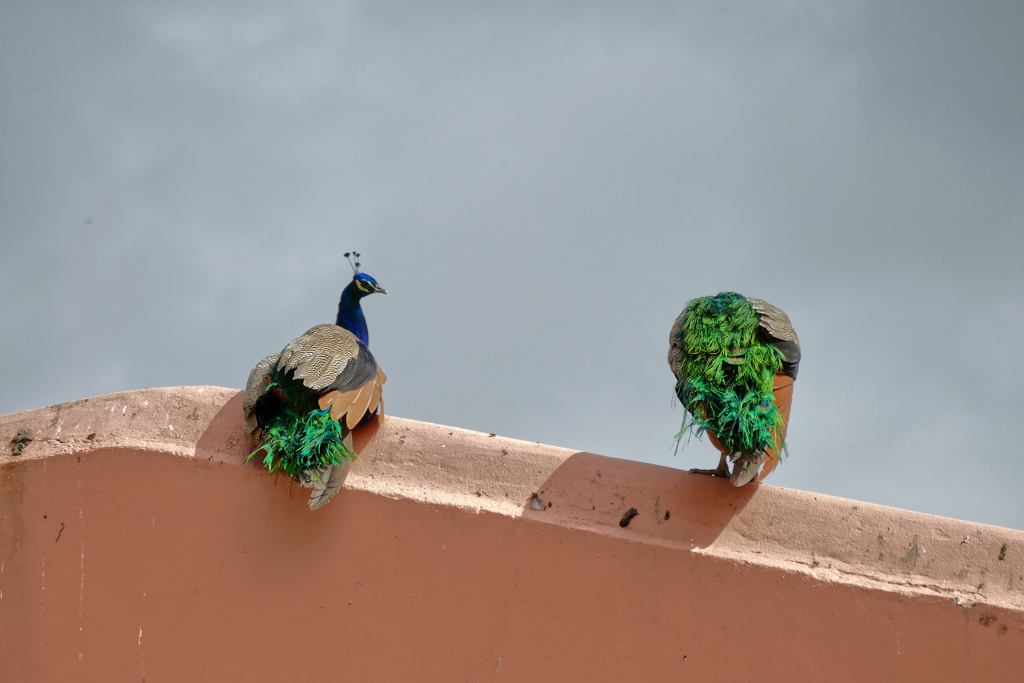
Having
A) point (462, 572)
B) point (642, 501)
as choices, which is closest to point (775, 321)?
point (642, 501)

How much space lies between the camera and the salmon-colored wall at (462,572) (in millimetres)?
2760

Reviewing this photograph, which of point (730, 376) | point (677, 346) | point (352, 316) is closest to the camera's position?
point (730, 376)

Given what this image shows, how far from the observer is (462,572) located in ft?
→ 9.69

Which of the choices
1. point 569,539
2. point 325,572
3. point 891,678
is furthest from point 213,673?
point 891,678

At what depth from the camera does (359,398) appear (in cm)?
308

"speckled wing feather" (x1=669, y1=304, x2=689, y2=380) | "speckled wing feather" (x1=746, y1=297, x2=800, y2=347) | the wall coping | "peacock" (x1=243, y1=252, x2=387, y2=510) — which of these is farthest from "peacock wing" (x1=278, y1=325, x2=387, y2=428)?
"speckled wing feather" (x1=746, y1=297, x2=800, y2=347)

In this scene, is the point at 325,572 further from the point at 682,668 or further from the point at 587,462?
the point at 682,668

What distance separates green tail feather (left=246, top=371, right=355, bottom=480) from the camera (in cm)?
285

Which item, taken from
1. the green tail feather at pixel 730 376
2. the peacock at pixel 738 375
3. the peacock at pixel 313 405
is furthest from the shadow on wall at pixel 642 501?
the peacock at pixel 313 405

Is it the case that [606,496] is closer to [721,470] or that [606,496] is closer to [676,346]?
[721,470]

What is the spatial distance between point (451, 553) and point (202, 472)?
1046 mm

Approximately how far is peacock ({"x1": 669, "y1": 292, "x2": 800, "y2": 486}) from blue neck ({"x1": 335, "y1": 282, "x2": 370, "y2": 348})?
1.98 metres

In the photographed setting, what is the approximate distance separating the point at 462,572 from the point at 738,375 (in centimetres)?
127

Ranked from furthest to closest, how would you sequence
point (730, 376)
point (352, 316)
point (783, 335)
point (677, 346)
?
point (352, 316)
point (677, 346)
point (783, 335)
point (730, 376)
